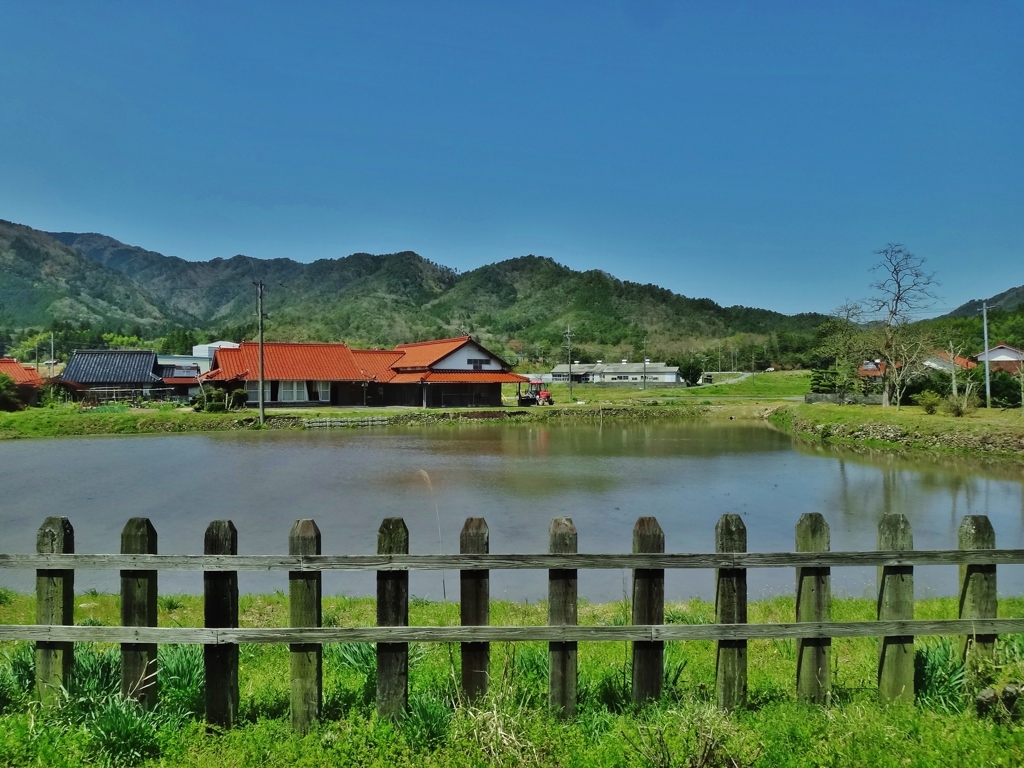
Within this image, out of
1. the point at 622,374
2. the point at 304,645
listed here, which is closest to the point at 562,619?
the point at 304,645

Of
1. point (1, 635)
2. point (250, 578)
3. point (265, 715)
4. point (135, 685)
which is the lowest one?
point (250, 578)

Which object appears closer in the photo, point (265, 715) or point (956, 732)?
point (956, 732)

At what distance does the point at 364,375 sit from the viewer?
153 ft

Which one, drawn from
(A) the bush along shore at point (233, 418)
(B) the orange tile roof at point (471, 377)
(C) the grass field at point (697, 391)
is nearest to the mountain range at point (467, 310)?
(C) the grass field at point (697, 391)

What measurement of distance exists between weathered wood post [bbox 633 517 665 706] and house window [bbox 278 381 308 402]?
43.2 meters

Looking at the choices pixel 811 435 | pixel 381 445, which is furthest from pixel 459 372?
pixel 811 435

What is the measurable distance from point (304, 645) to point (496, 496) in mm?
11481

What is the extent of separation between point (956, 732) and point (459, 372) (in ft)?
144

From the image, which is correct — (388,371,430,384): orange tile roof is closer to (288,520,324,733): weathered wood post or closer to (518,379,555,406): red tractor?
(518,379,555,406): red tractor

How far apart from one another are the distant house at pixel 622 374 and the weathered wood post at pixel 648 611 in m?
75.3

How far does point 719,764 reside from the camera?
2.87 m

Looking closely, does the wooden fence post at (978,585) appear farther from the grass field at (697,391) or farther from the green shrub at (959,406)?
the grass field at (697,391)

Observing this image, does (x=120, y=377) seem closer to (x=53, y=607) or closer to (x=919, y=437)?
(x=919, y=437)

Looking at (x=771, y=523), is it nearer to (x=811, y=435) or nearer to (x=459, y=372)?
(x=811, y=435)
